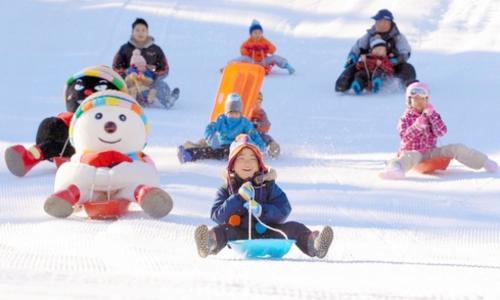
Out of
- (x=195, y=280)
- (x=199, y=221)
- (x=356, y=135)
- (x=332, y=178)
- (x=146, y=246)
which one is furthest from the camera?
(x=356, y=135)

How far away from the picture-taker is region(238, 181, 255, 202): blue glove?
6246mm

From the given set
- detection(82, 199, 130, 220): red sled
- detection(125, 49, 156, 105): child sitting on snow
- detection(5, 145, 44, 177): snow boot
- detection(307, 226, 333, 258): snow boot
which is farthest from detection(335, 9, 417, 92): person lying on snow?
detection(307, 226, 333, 258): snow boot

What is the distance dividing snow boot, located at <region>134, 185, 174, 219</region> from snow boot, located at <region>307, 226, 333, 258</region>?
1.39m

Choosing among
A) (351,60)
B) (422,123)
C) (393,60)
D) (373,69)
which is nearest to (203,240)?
(422,123)

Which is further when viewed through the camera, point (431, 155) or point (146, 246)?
point (431, 155)

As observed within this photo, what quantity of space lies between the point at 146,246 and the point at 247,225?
24.2 inches

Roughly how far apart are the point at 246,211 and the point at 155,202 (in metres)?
1.11

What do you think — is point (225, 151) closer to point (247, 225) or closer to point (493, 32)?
point (247, 225)

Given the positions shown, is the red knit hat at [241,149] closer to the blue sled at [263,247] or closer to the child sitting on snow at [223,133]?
the blue sled at [263,247]

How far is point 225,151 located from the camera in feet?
31.1

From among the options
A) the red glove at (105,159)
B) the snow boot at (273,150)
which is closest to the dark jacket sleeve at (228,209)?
the red glove at (105,159)

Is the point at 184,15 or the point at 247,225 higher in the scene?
the point at 184,15

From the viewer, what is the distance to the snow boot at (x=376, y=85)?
1283cm

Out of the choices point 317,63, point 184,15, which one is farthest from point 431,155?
point 184,15
